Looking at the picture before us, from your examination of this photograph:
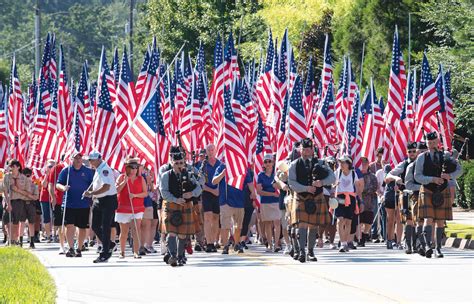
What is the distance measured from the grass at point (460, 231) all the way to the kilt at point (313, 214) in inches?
241

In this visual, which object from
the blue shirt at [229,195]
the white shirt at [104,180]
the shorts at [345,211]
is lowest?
the shorts at [345,211]

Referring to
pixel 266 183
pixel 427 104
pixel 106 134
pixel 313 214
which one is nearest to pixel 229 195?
pixel 266 183

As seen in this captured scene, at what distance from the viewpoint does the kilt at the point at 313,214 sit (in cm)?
2059

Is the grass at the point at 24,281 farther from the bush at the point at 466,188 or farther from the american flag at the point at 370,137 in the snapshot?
the bush at the point at 466,188

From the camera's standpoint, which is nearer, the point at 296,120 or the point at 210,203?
the point at 210,203

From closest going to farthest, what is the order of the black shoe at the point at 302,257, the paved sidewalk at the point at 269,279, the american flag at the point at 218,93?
the paved sidewalk at the point at 269,279
the black shoe at the point at 302,257
the american flag at the point at 218,93

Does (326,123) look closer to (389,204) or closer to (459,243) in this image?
(459,243)

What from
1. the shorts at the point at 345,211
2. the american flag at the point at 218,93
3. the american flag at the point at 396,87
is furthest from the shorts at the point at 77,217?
the american flag at the point at 396,87

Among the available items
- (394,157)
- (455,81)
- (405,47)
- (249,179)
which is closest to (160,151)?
(249,179)

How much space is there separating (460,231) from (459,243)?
2266 millimetres

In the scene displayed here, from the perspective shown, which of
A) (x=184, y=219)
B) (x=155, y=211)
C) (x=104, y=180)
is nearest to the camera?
(x=184, y=219)

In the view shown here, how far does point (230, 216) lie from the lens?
24.1 metres

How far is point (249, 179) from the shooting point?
24906 millimetres

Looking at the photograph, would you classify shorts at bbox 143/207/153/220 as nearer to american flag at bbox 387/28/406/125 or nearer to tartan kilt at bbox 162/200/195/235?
tartan kilt at bbox 162/200/195/235
